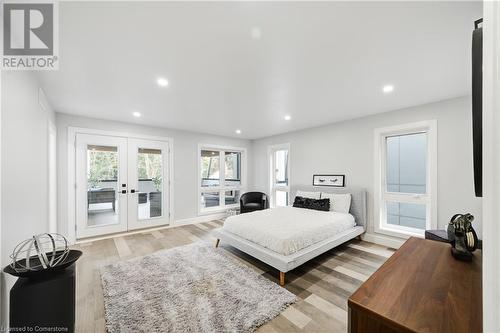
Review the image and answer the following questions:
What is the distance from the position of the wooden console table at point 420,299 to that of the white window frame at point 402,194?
2.44 meters

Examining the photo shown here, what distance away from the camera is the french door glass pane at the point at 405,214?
3.48m

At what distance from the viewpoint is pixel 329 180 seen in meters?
4.36

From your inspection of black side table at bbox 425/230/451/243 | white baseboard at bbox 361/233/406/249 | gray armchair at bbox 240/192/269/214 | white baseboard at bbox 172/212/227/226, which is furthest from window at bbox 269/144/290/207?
black side table at bbox 425/230/451/243

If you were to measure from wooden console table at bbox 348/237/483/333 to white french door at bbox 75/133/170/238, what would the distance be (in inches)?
179

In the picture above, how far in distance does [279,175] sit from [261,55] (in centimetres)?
416

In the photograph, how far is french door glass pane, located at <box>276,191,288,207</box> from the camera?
556 centimetres

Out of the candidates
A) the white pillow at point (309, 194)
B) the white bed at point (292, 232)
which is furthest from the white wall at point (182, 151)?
the white pillow at point (309, 194)

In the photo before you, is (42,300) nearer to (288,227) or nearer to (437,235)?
(288,227)

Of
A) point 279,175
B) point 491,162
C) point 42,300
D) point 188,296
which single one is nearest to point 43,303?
point 42,300

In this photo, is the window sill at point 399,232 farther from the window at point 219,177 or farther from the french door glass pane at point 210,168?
the french door glass pane at point 210,168

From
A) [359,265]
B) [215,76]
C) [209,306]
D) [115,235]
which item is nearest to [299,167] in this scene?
[359,265]

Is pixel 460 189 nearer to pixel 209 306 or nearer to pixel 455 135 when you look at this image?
pixel 455 135

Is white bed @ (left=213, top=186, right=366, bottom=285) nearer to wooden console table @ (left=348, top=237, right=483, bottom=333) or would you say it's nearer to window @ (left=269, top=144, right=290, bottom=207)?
wooden console table @ (left=348, top=237, right=483, bottom=333)

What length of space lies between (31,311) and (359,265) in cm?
331
